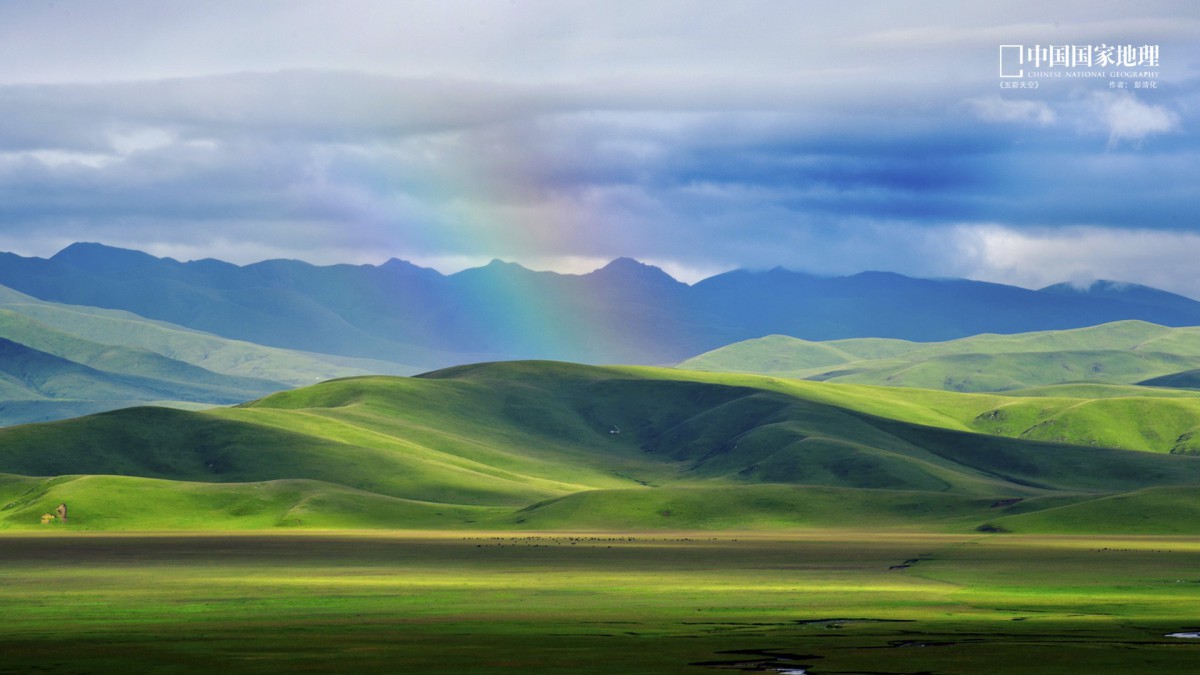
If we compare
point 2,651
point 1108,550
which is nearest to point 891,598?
point 2,651

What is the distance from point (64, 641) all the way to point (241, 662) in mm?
13892

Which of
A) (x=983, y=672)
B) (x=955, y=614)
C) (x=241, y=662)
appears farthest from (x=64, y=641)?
(x=955, y=614)

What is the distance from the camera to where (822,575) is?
131m

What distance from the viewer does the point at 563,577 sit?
5079 inches

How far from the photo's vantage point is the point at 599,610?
9731cm

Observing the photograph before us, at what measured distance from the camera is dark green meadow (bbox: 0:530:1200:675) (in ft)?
227

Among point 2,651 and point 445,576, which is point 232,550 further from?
point 2,651

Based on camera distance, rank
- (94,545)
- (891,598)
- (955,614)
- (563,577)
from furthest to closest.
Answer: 1. (94,545)
2. (563,577)
3. (891,598)
4. (955,614)

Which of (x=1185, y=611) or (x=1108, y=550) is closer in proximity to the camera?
(x=1185, y=611)

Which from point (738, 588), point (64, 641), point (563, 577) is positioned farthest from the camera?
point (563, 577)

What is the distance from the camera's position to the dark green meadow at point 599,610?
227 feet

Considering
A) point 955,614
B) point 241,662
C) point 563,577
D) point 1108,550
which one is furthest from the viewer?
point 1108,550

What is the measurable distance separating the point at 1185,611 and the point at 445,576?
203 feet

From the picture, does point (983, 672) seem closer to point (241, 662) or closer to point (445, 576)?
point (241, 662)
